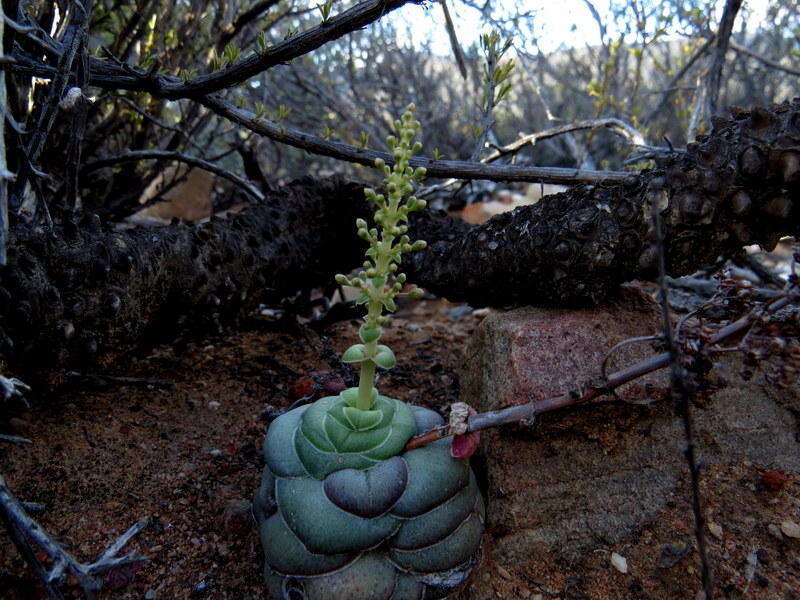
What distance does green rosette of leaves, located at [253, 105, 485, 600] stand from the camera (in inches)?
53.4

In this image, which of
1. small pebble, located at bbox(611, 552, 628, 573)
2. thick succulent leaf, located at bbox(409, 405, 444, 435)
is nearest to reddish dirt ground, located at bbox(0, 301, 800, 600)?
small pebble, located at bbox(611, 552, 628, 573)

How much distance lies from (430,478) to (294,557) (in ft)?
1.15

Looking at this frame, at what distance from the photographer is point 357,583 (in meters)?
1.36

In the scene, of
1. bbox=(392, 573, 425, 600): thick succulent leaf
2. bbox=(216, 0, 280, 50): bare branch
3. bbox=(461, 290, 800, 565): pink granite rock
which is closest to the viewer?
bbox=(392, 573, 425, 600): thick succulent leaf

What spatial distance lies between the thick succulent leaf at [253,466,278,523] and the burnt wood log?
2.22ft

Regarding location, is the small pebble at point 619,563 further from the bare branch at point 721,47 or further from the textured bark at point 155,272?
the bare branch at point 721,47

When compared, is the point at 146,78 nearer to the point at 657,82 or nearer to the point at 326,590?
the point at 326,590

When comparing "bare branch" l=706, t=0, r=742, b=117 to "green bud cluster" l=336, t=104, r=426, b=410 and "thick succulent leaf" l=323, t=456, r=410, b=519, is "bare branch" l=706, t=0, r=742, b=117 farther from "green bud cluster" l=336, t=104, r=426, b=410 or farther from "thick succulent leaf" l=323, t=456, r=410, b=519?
"thick succulent leaf" l=323, t=456, r=410, b=519

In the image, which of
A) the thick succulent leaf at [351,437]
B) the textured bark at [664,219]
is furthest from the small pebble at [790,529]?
the thick succulent leaf at [351,437]

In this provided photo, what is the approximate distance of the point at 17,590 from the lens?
4.45 feet

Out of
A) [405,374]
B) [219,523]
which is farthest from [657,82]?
[219,523]

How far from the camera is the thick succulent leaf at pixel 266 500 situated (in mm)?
1473

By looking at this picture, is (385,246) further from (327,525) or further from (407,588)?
(407,588)

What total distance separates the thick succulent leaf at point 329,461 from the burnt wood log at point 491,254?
0.79 m
